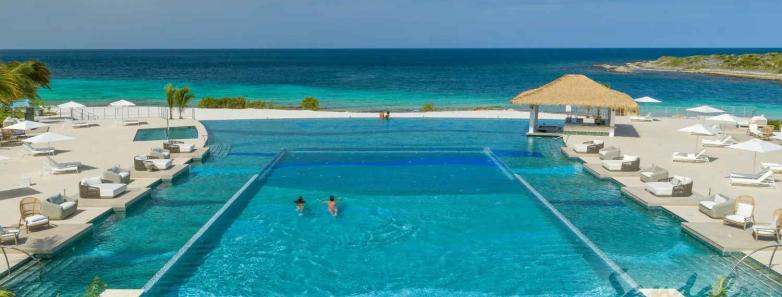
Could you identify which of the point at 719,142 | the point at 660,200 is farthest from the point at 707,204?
the point at 719,142

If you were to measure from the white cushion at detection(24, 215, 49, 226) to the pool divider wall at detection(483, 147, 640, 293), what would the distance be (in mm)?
9553

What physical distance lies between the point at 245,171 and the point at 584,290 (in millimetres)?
10432

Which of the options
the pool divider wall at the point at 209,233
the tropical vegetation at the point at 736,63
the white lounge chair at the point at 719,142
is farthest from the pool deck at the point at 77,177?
the tropical vegetation at the point at 736,63

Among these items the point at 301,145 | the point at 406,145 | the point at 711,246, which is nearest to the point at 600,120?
the point at 406,145

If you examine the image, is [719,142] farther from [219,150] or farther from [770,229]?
[219,150]

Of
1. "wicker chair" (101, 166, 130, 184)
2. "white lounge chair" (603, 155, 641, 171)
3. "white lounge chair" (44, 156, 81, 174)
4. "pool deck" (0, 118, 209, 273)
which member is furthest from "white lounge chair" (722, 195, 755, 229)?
"white lounge chair" (44, 156, 81, 174)

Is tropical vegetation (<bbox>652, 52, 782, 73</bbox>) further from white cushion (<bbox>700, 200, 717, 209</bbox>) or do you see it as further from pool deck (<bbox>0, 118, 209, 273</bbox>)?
pool deck (<bbox>0, 118, 209, 273</bbox>)

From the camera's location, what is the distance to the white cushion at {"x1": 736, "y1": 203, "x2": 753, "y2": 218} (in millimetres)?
10828

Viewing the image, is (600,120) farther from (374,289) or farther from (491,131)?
(374,289)

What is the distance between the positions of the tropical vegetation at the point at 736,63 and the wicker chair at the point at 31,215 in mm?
95452

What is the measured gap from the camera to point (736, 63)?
96.9 metres

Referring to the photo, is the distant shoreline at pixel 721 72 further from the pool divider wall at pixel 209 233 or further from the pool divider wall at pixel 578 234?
the pool divider wall at pixel 209 233

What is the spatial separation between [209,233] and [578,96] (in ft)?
52.0

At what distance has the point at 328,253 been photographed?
10383mm
